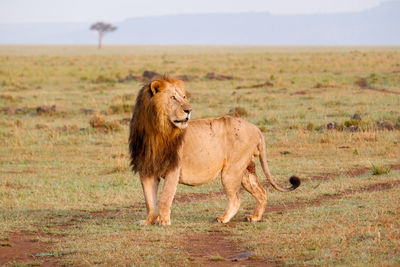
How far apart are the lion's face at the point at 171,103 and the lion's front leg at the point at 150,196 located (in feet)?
2.20

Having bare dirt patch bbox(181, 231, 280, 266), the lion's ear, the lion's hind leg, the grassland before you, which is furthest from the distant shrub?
bare dirt patch bbox(181, 231, 280, 266)

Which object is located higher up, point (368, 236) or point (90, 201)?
point (368, 236)

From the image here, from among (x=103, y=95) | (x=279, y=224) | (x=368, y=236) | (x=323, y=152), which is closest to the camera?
(x=368, y=236)

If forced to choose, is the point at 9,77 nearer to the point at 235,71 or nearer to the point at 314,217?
the point at 235,71

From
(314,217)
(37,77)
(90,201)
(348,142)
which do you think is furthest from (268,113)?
(37,77)

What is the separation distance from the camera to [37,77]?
33.2m

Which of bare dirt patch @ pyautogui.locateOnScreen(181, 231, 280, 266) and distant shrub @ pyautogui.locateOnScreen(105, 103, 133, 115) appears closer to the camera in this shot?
bare dirt patch @ pyautogui.locateOnScreen(181, 231, 280, 266)

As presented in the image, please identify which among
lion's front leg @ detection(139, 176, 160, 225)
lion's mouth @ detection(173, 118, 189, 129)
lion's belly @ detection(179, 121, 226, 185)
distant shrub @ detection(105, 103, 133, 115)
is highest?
lion's mouth @ detection(173, 118, 189, 129)

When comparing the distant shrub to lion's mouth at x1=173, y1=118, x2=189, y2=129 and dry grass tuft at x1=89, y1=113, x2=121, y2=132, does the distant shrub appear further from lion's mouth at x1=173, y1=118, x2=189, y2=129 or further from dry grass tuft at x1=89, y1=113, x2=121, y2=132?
lion's mouth at x1=173, y1=118, x2=189, y2=129

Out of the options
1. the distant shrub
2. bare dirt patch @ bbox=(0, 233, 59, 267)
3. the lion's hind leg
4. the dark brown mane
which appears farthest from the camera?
the distant shrub

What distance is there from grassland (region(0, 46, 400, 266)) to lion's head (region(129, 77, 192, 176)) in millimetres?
680

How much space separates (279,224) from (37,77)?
90.2 ft

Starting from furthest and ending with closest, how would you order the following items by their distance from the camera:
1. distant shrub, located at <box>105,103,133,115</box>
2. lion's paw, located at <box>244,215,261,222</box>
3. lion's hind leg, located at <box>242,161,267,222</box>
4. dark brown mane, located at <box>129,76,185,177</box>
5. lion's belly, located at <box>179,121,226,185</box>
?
distant shrub, located at <box>105,103,133,115</box>, lion's hind leg, located at <box>242,161,267,222</box>, lion's paw, located at <box>244,215,261,222</box>, lion's belly, located at <box>179,121,226,185</box>, dark brown mane, located at <box>129,76,185,177</box>

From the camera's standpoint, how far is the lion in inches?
278
